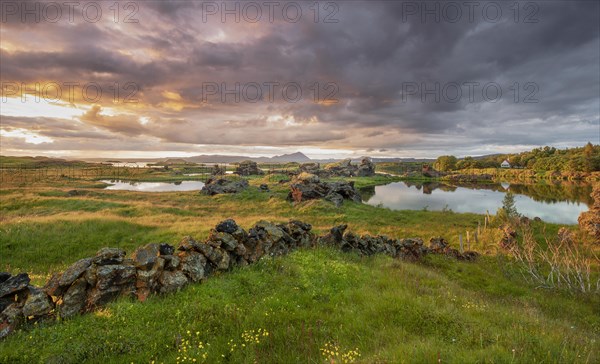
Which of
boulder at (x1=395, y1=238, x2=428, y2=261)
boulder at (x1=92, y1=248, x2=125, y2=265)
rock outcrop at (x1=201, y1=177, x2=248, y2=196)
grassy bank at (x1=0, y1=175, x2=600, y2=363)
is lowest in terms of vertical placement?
boulder at (x1=395, y1=238, x2=428, y2=261)

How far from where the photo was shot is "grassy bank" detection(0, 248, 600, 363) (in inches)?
246

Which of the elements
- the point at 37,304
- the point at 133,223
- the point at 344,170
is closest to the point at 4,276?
the point at 37,304

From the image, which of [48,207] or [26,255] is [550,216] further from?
[48,207]

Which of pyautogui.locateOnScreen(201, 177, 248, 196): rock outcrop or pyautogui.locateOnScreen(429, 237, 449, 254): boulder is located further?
pyautogui.locateOnScreen(201, 177, 248, 196): rock outcrop

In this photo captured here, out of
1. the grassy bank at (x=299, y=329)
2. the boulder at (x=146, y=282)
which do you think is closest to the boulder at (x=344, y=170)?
the grassy bank at (x=299, y=329)

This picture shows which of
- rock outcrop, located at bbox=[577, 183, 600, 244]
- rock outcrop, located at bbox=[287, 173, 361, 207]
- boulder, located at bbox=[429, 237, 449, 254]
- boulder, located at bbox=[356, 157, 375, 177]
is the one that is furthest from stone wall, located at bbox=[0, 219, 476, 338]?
boulder, located at bbox=[356, 157, 375, 177]

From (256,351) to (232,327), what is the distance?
134 cm

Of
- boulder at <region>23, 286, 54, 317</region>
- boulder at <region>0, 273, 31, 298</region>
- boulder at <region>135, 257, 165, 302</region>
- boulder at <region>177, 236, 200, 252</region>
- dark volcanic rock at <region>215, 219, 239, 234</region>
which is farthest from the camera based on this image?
dark volcanic rock at <region>215, 219, 239, 234</region>

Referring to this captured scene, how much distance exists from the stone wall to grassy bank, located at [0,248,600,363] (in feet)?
1.98

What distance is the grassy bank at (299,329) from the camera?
6246mm

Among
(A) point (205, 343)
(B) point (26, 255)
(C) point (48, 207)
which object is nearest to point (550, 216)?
(A) point (205, 343)

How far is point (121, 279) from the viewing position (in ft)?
30.5

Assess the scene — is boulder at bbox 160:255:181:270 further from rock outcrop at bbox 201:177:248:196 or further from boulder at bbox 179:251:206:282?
rock outcrop at bbox 201:177:248:196

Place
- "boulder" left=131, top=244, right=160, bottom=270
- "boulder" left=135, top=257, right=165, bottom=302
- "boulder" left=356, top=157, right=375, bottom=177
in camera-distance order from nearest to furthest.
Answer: "boulder" left=135, top=257, right=165, bottom=302 → "boulder" left=131, top=244, right=160, bottom=270 → "boulder" left=356, top=157, right=375, bottom=177
